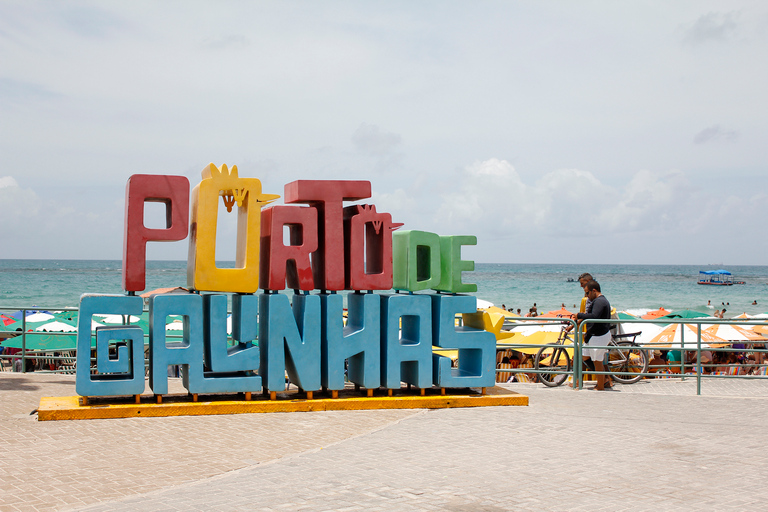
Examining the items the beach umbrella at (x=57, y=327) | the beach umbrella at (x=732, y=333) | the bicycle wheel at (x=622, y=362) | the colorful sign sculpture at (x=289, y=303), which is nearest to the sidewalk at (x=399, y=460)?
the colorful sign sculpture at (x=289, y=303)

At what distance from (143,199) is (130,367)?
2361 mm

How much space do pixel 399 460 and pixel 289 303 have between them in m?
3.49

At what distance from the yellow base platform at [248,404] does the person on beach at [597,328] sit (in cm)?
214

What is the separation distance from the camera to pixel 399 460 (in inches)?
281

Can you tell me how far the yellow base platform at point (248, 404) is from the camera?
9.06m

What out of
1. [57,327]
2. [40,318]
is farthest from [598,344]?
[40,318]

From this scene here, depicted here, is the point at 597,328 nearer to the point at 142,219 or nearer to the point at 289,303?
the point at 289,303

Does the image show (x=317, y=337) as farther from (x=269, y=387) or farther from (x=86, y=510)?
(x=86, y=510)

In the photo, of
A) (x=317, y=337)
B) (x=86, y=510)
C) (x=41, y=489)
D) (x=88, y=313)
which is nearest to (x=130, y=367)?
(x=88, y=313)

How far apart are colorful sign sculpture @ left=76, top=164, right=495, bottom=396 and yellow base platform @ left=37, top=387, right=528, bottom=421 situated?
22cm

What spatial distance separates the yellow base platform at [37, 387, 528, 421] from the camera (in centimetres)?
906

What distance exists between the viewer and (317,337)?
10.1 m

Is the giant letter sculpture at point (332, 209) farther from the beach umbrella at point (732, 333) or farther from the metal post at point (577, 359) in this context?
the beach umbrella at point (732, 333)

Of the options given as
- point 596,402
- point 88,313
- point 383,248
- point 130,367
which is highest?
point 383,248
